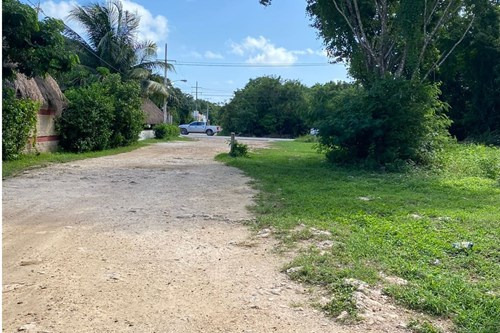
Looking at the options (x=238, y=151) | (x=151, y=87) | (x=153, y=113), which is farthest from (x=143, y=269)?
(x=153, y=113)

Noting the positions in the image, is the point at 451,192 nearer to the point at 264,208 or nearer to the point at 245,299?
the point at 264,208

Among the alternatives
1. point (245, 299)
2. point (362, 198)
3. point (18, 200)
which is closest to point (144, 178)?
point (18, 200)

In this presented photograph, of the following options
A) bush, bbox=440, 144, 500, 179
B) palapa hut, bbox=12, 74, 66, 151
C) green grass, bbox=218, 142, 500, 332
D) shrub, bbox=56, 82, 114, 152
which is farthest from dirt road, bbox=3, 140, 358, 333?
shrub, bbox=56, 82, 114, 152

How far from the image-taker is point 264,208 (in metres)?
7.38

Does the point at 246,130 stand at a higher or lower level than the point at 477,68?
lower

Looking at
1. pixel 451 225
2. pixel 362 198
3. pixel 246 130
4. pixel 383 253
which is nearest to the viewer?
pixel 383 253

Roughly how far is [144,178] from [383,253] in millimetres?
7480

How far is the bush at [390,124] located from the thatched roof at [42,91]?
10130 mm

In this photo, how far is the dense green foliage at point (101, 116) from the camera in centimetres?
1828

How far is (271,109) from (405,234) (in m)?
46.3

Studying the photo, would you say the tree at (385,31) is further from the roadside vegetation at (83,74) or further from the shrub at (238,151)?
the roadside vegetation at (83,74)

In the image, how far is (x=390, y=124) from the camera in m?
13.9

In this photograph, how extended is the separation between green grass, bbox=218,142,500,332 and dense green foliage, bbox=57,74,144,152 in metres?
10.5

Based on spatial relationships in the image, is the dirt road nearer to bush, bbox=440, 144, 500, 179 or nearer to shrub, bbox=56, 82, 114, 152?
bush, bbox=440, 144, 500, 179
